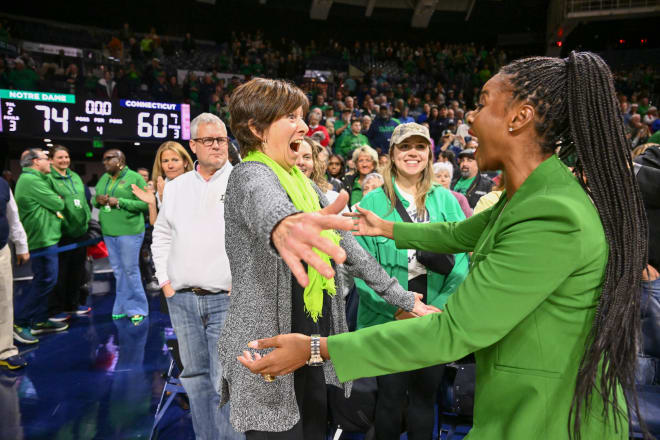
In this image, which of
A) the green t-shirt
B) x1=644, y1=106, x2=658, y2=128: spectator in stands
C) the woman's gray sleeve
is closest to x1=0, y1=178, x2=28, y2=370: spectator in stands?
the woman's gray sleeve

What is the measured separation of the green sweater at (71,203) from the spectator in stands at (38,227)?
0.15 meters

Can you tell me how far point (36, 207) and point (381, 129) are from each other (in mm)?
6144

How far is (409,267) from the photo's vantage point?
2625mm

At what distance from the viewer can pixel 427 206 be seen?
2.76m

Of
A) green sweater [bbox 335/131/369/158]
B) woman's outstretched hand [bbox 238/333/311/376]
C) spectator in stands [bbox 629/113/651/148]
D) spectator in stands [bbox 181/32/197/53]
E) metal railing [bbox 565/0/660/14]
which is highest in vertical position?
metal railing [bbox 565/0/660/14]

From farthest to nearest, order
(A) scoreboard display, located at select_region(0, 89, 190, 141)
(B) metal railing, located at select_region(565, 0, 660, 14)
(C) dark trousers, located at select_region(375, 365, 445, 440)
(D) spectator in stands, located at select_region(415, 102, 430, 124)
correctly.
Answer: (B) metal railing, located at select_region(565, 0, 660, 14) → (D) spectator in stands, located at select_region(415, 102, 430, 124) → (A) scoreboard display, located at select_region(0, 89, 190, 141) → (C) dark trousers, located at select_region(375, 365, 445, 440)

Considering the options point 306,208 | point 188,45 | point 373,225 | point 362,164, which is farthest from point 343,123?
point 188,45

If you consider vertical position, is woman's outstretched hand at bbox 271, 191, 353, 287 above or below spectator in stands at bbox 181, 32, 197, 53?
below

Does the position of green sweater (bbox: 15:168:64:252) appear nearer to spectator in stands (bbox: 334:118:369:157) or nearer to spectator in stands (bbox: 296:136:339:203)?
spectator in stands (bbox: 296:136:339:203)

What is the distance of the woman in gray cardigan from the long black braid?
0.71 meters

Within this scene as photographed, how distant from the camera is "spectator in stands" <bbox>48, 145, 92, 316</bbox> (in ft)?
17.5

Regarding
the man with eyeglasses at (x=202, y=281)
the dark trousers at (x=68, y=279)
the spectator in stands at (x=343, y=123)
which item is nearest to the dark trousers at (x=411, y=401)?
the man with eyeglasses at (x=202, y=281)

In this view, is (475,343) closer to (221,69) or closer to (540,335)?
(540,335)

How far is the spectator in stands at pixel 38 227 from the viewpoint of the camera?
4965 mm
